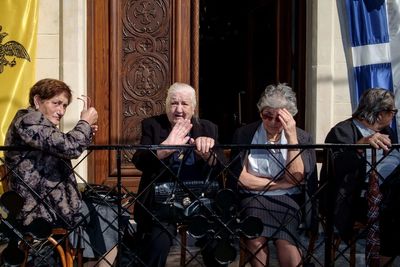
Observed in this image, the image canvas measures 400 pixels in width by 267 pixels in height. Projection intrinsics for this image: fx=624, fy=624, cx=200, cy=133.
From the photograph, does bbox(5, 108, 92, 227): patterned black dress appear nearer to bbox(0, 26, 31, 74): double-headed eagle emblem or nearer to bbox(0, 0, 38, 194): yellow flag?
bbox(0, 0, 38, 194): yellow flag

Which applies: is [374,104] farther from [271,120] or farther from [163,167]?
[163,167]

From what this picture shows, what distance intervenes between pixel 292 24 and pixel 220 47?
3.49m

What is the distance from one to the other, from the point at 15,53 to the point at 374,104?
3340mm

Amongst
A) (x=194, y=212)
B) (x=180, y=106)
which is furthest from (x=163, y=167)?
(x=180, y=106)

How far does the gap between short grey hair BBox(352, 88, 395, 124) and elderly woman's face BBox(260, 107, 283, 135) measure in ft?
2.10

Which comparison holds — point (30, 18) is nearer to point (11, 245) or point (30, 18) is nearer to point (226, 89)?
point (11, 245)

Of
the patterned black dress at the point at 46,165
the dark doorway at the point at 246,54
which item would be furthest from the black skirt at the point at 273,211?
the dark doorway at the point at 246,54

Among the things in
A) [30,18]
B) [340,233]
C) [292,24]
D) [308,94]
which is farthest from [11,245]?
[292,24]

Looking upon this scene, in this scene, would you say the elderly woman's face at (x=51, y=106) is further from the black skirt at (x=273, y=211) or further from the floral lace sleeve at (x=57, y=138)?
the black skirt at (x=273, y=211)

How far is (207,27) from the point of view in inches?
382

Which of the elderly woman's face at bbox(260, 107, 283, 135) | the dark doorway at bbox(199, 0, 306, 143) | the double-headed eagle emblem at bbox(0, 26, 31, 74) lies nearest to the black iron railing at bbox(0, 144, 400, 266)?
the elderly woman's face at bbox(260, 107, 283, 135)

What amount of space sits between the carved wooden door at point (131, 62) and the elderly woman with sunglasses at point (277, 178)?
7.11 ft

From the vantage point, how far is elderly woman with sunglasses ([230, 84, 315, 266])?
157 inches

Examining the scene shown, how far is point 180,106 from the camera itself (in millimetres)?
4270
